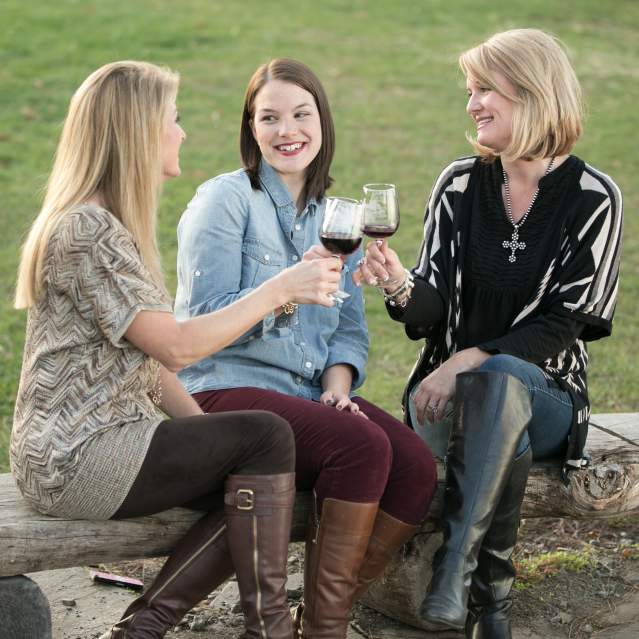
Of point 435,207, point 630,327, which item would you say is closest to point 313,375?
point 435,207

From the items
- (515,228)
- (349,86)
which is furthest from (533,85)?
(349,86)

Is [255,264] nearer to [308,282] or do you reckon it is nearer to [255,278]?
[255,278]

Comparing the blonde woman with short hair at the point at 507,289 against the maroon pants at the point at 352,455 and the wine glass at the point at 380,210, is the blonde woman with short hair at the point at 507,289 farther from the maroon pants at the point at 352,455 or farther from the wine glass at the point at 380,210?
the wine glass at the point at 380,210

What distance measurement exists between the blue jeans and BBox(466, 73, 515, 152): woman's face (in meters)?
0.80

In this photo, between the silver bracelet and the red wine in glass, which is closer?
the red wine in glass

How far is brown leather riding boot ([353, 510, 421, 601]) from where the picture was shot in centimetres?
364

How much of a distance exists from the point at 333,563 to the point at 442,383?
824 mm

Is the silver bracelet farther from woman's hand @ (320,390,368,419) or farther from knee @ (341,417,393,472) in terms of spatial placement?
knee @ (341,417,393,472)

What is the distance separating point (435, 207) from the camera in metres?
4.30

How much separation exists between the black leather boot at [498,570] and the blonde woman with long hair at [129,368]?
673 mm

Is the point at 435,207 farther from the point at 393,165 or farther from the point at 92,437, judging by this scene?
the point at 393,165

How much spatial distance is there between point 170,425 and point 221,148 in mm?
7774

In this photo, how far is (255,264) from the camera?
3.98m

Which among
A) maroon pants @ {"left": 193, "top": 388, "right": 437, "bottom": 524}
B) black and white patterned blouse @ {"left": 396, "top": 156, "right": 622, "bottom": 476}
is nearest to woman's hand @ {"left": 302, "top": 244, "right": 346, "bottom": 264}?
maroon pants @ {"left": 193, "top": 388, "right": 437, "bottom": 524}
